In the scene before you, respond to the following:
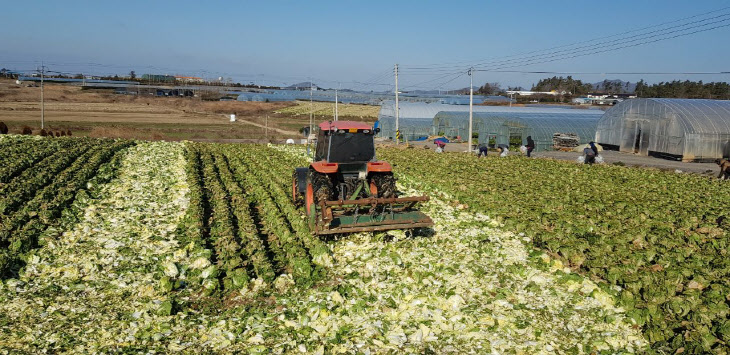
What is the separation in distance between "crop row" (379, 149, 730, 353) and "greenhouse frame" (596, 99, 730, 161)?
13.1 meters

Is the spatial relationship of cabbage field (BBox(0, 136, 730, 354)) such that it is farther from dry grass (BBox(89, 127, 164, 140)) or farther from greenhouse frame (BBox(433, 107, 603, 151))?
dry grass (BBox(89, 127, 164, 140))

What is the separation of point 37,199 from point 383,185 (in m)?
11.2

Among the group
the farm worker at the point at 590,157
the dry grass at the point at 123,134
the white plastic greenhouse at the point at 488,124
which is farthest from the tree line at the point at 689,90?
the dry grass at the point at 123,134

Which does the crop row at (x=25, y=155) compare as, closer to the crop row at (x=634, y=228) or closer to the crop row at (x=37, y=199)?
the crop row at (x=37, y=199)

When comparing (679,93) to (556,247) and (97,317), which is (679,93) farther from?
(97,317)

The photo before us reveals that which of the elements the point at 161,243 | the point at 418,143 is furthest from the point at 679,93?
the point at 161,243

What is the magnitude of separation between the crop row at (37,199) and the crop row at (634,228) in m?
12.8

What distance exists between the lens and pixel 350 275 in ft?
37.7

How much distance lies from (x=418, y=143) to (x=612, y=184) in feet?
110

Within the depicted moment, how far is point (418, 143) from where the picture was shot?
5716 centimetres

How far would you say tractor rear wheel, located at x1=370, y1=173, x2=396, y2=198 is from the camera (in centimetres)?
1436

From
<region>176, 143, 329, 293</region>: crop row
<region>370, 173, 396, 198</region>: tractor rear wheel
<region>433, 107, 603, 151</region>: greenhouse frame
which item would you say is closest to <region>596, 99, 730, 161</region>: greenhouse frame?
<region>433, 107, 603, 151</region>: greenhouse frame

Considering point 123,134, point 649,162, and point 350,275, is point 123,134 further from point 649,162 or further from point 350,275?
point 350,275

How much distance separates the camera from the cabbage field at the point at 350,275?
8.67 metres
